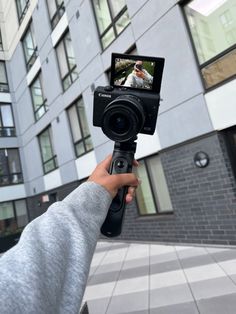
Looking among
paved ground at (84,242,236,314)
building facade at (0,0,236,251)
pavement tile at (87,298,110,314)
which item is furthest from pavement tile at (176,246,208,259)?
pavement tile at (87,298,110,314)

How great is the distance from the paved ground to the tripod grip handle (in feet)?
12.5

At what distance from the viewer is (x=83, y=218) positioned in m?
0.97

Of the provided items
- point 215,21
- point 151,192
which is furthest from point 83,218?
point 151,192

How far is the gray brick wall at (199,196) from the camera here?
7.23 m

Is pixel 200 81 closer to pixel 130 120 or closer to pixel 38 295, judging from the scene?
pixel 130 120

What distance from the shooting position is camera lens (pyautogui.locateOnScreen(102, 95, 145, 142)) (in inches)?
53.7

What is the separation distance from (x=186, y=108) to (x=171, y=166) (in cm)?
161

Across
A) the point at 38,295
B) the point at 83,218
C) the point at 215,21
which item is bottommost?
the point at 38,295

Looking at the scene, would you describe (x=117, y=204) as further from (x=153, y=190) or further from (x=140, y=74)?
(x=153, y=190)

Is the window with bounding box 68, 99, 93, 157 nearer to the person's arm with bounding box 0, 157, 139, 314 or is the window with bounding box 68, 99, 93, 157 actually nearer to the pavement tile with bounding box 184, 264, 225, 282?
the pavement tile with bounding box 184, 264, 225, 282

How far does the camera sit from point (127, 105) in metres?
1.38

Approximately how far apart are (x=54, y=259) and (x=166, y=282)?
564 centimetres

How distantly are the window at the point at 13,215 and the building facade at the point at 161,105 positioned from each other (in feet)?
4.74

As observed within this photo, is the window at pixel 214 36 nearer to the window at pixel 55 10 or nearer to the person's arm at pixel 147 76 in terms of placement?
the person's arm at pixel 147 76
